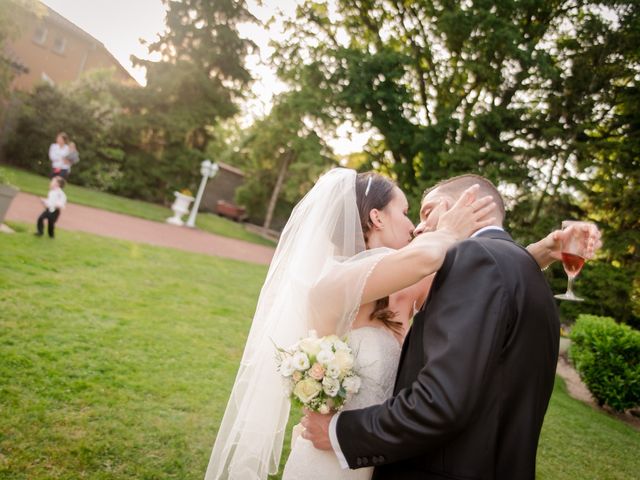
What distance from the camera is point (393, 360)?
242 cm

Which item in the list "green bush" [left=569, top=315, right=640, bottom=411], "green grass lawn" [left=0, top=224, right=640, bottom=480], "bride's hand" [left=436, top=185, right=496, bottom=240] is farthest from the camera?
"green bush" [left=569, top=315, right=640, bottom=411]

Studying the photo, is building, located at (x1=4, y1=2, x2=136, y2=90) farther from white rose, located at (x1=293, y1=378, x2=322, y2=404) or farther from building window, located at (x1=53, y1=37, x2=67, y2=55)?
white rose, located at (x1=293, y1=378, x2=322, y2=404)

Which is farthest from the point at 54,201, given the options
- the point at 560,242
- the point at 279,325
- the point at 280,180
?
the point at 280,180

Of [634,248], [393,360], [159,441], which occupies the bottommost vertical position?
[159,441]

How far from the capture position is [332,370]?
6.88 ft

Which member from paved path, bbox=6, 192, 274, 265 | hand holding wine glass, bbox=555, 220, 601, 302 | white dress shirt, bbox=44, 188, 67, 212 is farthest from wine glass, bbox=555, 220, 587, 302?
paved path, bbox=6, 192, 274, 265

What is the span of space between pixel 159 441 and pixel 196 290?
6005 millimetres

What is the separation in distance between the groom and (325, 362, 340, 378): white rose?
28cm

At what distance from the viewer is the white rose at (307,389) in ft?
6.88

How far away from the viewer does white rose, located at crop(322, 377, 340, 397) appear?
81.3 inches

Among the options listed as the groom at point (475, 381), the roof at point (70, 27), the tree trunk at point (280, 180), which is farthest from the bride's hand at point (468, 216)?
the roof at point (70, 27)

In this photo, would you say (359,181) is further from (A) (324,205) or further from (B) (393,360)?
(B) (393,360)

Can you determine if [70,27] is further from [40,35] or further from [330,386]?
[330,386]

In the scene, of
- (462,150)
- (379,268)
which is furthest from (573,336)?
(462,150)
